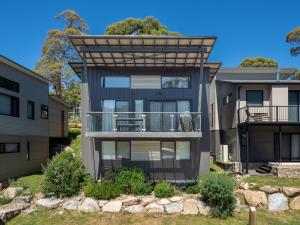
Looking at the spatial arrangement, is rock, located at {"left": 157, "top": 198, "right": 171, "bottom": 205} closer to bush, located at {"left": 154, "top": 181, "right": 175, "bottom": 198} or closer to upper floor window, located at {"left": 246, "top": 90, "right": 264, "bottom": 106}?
bush, located at {"left": 154, "top": 181, "right": 175, "bottom": 198}

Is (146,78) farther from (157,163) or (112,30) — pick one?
(112,30)

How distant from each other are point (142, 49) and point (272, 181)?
1056cm

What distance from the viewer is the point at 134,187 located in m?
14.7

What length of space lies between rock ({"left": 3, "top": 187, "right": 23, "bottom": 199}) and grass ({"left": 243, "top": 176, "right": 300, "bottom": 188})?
12.6m

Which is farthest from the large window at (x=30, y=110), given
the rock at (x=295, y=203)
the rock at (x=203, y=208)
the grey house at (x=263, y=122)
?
the rock at (x=295, y=203)

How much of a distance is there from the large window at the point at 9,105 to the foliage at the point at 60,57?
645 inches

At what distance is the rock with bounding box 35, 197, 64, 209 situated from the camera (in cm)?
1383

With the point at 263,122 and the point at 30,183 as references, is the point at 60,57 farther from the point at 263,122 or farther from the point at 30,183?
the point at 263,122

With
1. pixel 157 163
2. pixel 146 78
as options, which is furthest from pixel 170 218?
pixel 146 78

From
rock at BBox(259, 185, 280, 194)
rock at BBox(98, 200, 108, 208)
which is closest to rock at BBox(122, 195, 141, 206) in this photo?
rock at BBox(98, 200, 108, 208)

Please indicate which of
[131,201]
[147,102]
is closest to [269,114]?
[147,102]

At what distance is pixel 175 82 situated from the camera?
18.0 meters


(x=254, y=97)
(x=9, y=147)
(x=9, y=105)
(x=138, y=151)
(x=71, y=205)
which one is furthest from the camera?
(x=254, y=97)

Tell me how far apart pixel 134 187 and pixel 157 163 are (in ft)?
10.1
